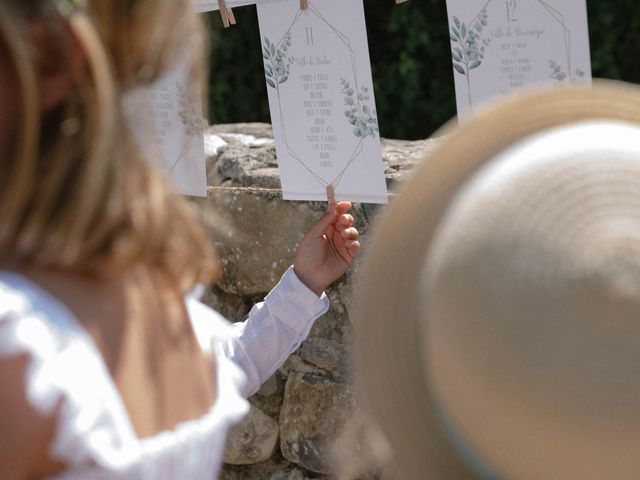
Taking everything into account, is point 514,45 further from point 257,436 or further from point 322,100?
point 257,436

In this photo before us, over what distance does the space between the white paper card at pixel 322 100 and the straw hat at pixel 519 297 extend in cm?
92

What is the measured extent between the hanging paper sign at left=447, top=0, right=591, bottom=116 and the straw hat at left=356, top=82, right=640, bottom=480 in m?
0.65

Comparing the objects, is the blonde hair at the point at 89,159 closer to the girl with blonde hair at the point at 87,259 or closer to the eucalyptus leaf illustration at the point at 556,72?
the girl with blonde hair at the point at 87,259

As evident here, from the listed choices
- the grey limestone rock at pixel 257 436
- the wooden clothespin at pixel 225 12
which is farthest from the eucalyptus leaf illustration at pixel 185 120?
the grey limestone rock at pixel 257 436

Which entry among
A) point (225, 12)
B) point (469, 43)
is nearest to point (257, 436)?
point (225, 12)

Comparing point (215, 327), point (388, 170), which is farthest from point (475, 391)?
point (388, 170)

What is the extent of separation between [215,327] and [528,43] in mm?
868

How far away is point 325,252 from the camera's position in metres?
1.50

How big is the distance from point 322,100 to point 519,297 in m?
1.19

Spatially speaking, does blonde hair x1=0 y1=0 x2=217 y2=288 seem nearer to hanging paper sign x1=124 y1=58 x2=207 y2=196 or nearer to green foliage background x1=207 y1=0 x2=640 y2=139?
hanging paper sign x1=124 y1=58 x2=207 y2=196

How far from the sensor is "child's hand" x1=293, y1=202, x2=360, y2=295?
1462 mm

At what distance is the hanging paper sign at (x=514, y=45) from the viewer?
1.48 metres

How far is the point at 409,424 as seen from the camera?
0.86 m

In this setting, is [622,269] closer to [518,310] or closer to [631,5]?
[518,310]
